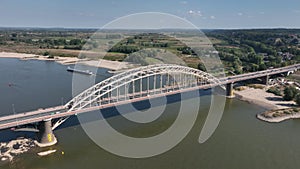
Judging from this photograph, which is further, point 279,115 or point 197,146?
point 279,115

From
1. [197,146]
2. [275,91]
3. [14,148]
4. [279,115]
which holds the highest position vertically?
[275,91]

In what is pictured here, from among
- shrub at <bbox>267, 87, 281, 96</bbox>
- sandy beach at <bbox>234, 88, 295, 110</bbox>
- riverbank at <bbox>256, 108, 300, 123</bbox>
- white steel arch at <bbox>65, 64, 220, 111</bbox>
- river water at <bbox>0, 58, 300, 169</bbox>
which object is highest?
white steel arch at <bbox>65, 64, 220, 111</bbox>

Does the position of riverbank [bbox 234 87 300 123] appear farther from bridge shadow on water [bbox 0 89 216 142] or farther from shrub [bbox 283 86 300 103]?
bridge shadow on water [bbox 0 89 216 142]

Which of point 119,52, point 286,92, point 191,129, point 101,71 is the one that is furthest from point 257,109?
point 119,52

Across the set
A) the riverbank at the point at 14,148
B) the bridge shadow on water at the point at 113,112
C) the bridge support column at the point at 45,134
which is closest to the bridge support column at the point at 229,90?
the bridge shadow on water at the point at 113,112

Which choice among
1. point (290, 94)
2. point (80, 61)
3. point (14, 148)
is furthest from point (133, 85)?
point (80, 61)

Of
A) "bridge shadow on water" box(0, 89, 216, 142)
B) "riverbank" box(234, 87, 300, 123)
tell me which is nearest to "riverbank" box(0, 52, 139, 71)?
"bridge shadow on water" box(0, 89, 216, 142)

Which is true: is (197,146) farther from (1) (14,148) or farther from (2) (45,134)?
(1) (14,148)
